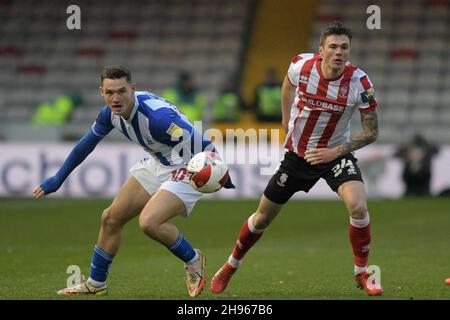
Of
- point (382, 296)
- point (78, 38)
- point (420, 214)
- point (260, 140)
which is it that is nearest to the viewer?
point (382, 296)

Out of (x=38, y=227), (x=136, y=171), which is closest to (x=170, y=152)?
(x=136, y=171)

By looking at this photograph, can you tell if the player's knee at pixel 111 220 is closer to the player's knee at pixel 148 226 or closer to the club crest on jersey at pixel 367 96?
the player's knee at pixel 148 226

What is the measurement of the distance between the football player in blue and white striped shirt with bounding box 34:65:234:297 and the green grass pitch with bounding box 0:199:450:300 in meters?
0.32

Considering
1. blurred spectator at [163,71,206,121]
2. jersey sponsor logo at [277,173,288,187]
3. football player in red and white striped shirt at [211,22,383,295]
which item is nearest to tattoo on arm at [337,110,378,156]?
football player in red and white striped shirt at [211,22,383,295]

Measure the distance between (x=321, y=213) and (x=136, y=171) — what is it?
8129 mm

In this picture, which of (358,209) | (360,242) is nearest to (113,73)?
(358,209)

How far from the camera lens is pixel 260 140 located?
1966 cm

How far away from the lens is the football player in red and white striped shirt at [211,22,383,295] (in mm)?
8375

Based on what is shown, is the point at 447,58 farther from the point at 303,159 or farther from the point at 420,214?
the point at 303,159

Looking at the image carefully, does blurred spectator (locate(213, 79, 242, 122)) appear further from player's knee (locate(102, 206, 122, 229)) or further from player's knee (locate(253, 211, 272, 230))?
player's knee (locate(102, 206, 122, 229))

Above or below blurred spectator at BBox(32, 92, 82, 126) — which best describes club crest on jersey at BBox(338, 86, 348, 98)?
above

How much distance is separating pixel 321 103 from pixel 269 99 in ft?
43.1

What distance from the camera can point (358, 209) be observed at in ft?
27.2
